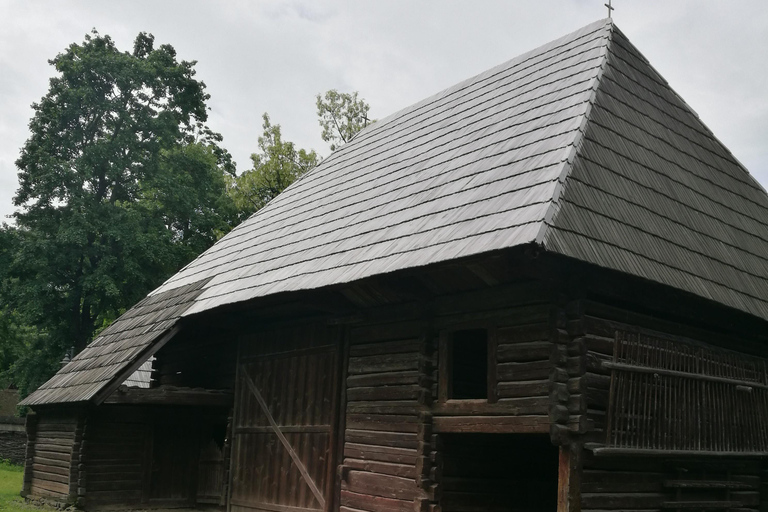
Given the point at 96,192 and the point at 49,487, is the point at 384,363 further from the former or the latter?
the point at 96,192

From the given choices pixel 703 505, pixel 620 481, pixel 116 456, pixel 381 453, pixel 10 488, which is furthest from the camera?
pixel 10 488

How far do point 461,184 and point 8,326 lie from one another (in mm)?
19968

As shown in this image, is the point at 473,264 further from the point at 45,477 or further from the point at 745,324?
the point at 45,477

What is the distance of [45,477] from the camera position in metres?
13.9

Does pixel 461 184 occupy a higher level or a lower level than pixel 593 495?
higher

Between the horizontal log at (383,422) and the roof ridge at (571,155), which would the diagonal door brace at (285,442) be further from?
the roof ridge at (571,155)

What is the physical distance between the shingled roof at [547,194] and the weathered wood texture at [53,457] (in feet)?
2.45

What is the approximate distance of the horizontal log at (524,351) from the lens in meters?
7.12

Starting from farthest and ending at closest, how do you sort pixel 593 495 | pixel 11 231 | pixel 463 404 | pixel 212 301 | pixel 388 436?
1. pixel 11 231
2. pixel 212 301
3. pixel 388 436
4. pixel 463 404
5. pixel 593 495

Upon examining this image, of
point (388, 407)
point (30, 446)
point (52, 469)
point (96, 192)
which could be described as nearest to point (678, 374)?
point (388, 407)

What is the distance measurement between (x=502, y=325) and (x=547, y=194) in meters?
1.32

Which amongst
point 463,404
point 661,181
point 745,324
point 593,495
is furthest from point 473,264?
point 745,324

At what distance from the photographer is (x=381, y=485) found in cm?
868

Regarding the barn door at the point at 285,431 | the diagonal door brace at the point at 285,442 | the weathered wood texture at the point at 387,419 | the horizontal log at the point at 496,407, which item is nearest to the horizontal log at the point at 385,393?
the weathered wood texture at the point at 387,419
